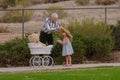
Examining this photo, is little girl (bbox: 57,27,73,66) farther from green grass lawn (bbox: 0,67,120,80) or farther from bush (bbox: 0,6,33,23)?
bush (bbox: 0,6,33,23)

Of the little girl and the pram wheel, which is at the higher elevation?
the little girl

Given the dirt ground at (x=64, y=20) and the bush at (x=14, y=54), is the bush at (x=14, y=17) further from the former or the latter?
the bush at (x=14, y=54)

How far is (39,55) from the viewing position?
18578mm

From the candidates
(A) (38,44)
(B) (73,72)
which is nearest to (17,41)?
(A) (38,44)

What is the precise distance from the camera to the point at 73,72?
54.6 feet

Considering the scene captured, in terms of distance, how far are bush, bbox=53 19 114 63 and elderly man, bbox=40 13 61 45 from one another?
86cm

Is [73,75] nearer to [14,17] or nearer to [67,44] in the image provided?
[67,44]

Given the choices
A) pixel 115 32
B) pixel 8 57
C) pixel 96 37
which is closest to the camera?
pixel 8 57

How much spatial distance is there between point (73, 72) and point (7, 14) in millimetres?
26442

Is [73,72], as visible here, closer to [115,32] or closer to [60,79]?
[60,79]

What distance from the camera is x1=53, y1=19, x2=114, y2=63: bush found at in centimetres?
1997

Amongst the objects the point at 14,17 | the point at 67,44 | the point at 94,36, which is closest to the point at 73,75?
the point at 67,44

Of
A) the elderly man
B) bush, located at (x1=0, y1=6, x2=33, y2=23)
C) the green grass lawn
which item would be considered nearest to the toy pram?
the elderly man

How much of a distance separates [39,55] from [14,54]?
1170mm
